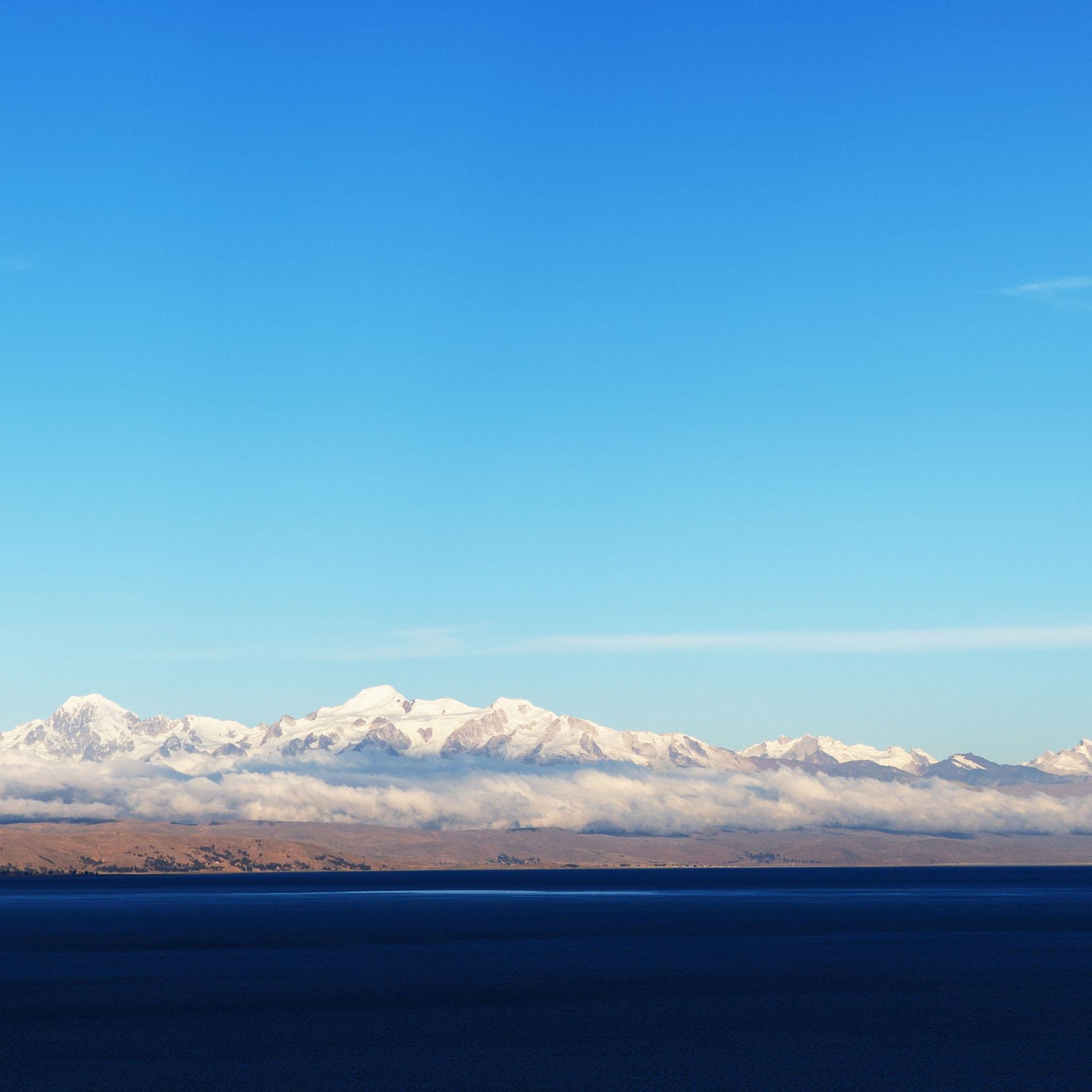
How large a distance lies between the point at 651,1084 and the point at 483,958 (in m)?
100

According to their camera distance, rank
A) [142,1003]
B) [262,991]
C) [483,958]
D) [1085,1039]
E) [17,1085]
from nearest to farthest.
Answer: [17,1085] < [1085,1039] < [142,1003] < [262,991] < [483,958]

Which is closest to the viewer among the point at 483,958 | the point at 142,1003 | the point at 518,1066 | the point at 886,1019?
the point at 518,1066

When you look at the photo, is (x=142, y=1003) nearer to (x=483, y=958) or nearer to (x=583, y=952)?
(x=483, y=958)

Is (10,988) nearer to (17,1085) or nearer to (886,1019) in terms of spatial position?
(17,1085)

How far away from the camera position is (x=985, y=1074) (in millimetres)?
93688

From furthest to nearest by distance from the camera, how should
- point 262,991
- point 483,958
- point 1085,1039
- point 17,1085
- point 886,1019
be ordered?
point 483,958
point 262,991
point 886,1019
point 1085,1039
point 17,1085

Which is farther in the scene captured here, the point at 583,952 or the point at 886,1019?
the point at 583,952

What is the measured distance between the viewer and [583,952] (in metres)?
197

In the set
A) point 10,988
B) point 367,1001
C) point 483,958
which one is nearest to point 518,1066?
point 367,1001

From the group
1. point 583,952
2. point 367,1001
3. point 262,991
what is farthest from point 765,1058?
point 583,952

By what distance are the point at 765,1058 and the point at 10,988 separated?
83298mm

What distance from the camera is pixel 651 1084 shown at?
90.5m

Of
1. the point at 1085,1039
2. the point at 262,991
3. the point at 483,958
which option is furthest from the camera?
the point at 483,958

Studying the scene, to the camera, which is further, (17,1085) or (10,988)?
(10,988)
